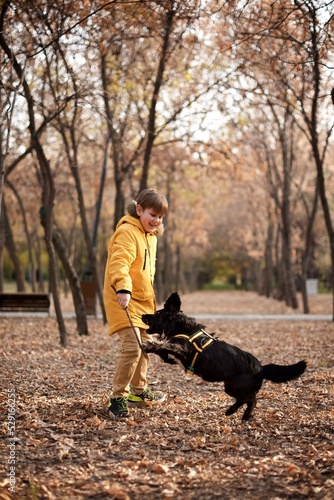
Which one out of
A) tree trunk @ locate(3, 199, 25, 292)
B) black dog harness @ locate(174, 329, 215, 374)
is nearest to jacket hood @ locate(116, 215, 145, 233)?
black dog harness @ locate(174, 329, 215, 374)

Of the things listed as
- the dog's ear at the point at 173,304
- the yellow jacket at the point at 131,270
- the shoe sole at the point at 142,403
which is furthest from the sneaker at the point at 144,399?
the dog's ear at the point at 173,304

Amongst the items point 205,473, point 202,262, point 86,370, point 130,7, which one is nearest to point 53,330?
point 86,370

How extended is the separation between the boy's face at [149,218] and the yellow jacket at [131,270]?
0.05 meters

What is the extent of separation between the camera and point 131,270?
584cm

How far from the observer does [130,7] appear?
871 centimetres

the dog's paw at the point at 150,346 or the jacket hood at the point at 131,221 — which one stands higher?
the jacket hood at the point at 131,221

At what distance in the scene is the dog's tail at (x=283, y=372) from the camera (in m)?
5.29

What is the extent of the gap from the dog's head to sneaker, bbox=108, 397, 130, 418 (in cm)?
77

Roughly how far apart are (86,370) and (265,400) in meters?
2.87

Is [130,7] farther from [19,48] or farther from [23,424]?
[23,424]

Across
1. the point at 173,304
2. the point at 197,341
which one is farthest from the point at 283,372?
the point at 173,304

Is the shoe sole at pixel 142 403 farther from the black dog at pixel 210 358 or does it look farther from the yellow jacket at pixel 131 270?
the black dog at pixel 210 358

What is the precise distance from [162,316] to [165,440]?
1038mm

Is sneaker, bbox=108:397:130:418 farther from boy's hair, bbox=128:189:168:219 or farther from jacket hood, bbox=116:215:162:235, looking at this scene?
boy's hair, bbox=128:189:168:219
